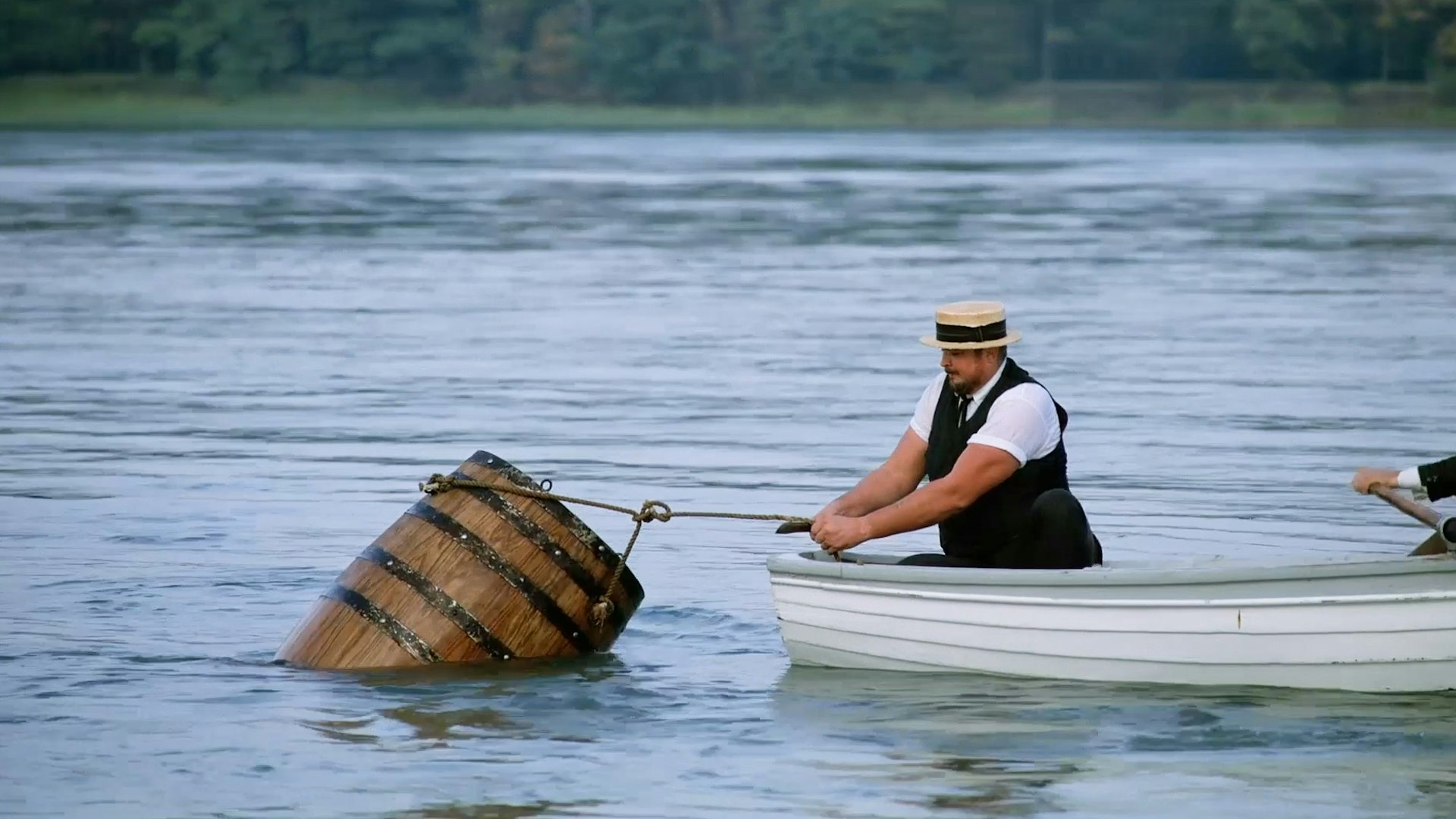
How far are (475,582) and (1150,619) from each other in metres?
2.49

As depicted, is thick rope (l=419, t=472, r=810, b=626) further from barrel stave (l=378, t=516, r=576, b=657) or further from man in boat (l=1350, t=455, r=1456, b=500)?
man in boat (l=1350, t=455, r=1456, b=500)

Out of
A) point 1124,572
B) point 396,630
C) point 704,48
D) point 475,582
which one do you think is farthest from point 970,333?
point 704,48

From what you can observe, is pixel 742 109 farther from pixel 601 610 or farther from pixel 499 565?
pixel 499 565

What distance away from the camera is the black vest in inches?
348

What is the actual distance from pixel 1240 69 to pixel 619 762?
102 m

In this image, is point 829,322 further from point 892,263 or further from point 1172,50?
point 1172,50

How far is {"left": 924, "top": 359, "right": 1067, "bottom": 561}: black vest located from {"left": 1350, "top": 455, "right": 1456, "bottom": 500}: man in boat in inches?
43.2

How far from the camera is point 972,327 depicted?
8.66 meters

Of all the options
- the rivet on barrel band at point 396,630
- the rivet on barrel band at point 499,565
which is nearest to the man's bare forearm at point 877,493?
the rivet on barrel band at point 499,565

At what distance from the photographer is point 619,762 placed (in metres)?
8.33

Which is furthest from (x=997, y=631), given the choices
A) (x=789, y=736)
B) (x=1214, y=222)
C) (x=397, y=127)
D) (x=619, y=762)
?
(x=397, y=127)

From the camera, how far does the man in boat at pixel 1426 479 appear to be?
8.16 m

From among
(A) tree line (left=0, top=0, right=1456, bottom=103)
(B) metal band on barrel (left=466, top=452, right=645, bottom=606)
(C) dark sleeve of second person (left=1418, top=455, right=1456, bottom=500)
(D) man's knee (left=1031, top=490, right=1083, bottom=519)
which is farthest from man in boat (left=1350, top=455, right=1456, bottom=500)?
(A) tree line (left=0, top=0, right=1456, bottom=103)

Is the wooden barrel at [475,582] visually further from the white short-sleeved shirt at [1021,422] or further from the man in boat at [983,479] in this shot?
the white short-sleeved shirt at [1021,422]
